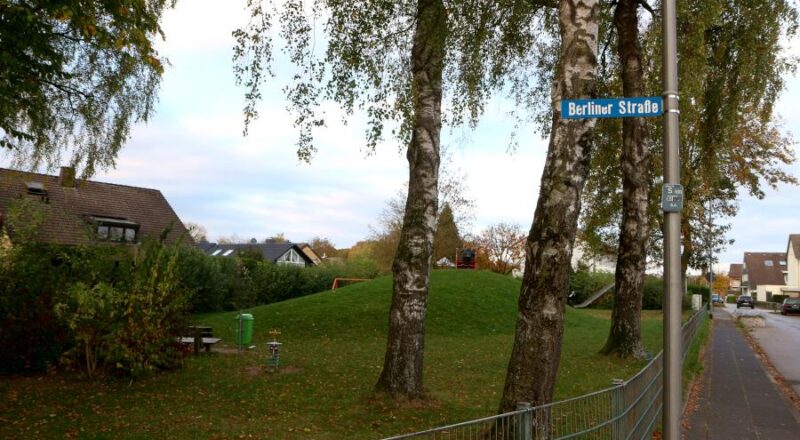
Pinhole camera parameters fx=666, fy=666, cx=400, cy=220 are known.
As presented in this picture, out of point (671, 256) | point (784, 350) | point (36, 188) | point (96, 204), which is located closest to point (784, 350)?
point (784, 350)

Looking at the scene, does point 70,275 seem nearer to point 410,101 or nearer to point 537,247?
point 410,101

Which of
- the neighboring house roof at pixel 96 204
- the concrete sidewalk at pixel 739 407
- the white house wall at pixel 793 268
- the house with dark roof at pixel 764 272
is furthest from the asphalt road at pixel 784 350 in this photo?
the house with dark roof at pixel 764 272

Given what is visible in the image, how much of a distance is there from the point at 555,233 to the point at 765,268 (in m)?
130

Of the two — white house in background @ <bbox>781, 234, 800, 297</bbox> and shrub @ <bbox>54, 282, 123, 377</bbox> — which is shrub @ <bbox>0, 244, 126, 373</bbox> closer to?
shrub @ <bbox>54, 282, 123, 377</bbox>

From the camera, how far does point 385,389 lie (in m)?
9.55

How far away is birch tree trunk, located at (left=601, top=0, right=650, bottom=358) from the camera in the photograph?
50.5 feet

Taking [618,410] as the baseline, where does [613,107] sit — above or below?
above

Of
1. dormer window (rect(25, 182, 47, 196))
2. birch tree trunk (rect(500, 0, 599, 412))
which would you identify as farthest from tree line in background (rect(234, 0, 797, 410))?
dormer window (rect(25, 182, 47, 196))

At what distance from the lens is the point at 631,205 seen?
1550 centimetres

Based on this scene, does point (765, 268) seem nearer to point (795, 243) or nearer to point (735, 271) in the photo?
point (795, 243)

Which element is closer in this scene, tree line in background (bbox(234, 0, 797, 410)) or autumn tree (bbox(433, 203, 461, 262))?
tree line in background (bbox(234, 0, 797, 410))

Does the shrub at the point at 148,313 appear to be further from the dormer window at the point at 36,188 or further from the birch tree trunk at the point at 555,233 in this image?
the dormer window at the point at 36,188

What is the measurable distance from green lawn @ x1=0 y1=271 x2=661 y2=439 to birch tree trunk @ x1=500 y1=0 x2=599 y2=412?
2293 mm

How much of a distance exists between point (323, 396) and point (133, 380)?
381cm
